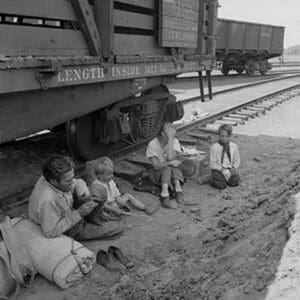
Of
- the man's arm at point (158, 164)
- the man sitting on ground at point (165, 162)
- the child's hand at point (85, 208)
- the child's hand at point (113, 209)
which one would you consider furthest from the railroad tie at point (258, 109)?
the child's hand at point (85, 208)

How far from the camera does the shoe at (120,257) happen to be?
407 centimetres

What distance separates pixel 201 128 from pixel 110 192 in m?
4.59

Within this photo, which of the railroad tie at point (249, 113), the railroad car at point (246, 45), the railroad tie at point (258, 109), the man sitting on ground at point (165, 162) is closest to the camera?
the man sitting on ground at point (165, 162)

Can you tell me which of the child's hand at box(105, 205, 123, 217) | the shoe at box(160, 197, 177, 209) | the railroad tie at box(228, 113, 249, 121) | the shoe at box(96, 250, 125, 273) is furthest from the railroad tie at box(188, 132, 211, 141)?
the shoe at box(96, 250, 125, 273)

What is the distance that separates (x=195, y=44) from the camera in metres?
7.04

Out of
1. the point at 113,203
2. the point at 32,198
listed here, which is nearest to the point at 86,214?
the point at 32,198

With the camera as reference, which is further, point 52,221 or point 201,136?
point 201,136

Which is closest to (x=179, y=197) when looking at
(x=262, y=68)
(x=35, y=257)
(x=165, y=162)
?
(x=165, y=162)

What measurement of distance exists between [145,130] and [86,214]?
2.82 m

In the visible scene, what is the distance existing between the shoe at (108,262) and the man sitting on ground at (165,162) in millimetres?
1612

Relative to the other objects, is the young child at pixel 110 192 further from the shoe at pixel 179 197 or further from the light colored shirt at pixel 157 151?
the light colored shirt at pixel 157 151

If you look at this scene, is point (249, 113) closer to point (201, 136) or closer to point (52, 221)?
point (201, 136)

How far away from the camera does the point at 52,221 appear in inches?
153

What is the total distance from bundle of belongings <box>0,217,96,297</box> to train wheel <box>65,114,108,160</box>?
2164 mm
